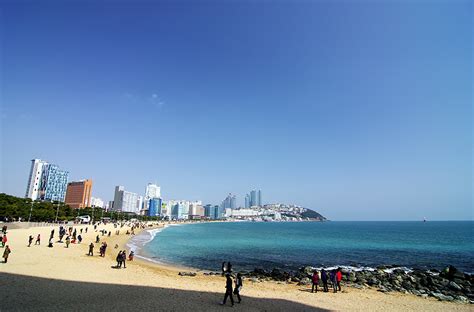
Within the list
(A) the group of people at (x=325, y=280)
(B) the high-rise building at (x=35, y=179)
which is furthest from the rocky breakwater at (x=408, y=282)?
(B) the high-rise building at (x=35, y=179)

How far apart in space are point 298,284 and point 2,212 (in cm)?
7054

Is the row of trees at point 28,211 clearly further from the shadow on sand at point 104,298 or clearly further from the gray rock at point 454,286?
the gray rock at point 454,286

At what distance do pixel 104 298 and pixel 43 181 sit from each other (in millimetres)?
207030

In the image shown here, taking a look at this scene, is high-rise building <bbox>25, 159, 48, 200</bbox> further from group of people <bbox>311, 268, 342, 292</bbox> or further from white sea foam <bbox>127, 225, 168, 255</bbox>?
group of people <bbox>311, 268, 342, 292</bbox>

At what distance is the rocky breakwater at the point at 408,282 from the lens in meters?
22.3

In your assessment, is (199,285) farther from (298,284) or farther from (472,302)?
(472,302)

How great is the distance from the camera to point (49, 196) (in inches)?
7195

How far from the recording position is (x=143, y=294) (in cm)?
1647

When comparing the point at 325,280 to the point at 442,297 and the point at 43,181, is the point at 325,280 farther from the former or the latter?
the point at 43,181

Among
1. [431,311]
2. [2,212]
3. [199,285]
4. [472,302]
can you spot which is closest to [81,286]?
[199,285]

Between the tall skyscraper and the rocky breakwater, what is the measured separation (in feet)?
652

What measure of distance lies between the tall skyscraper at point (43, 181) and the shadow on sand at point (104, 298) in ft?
644

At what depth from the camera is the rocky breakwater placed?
22344mm

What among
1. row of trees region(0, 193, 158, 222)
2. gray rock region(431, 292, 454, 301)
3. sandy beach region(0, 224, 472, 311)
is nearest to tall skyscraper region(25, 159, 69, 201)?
row of trees region(0, 193, 158, 222)
